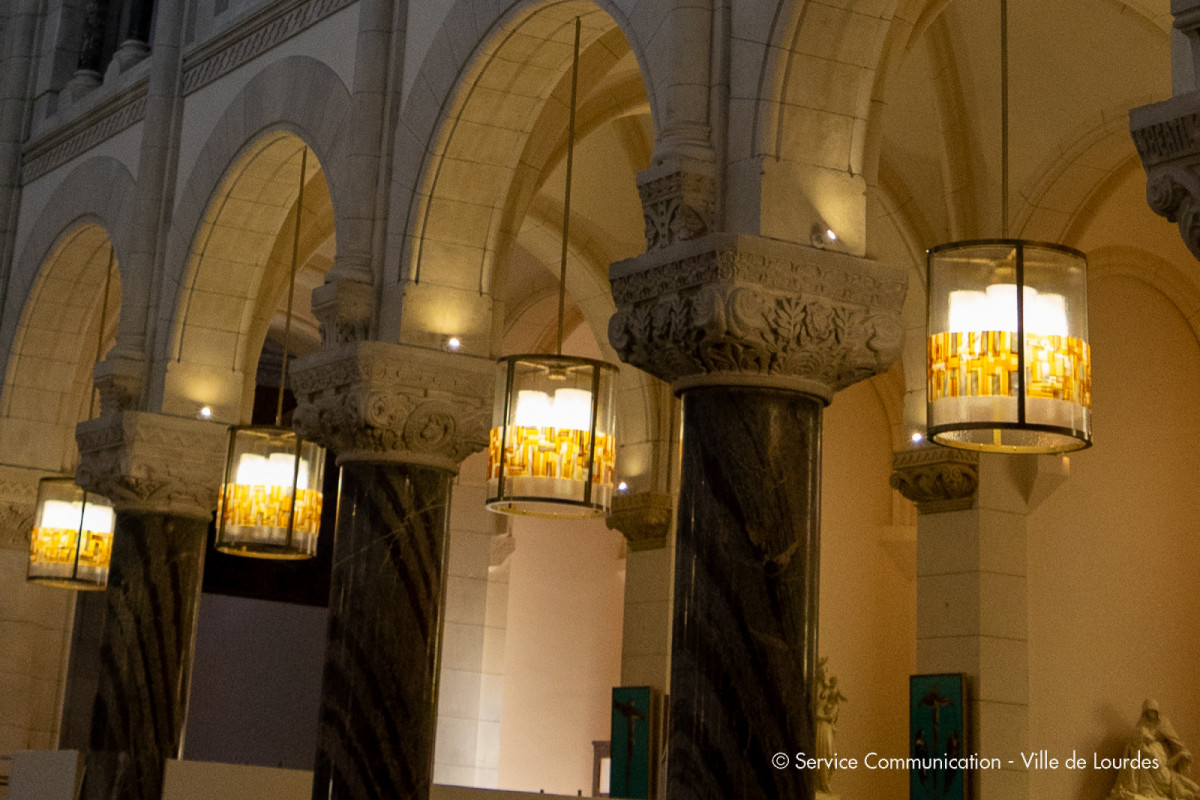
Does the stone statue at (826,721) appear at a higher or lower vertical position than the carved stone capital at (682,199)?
lower

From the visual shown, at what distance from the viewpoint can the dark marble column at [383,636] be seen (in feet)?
24.2

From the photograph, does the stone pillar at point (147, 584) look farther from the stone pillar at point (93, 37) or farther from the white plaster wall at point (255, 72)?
the stone pillar at point (93, 37)

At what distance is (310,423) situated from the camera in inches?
316

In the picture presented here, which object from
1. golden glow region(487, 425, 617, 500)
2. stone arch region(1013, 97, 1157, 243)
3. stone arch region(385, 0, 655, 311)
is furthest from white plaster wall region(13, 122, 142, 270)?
stone arch region(1013, 97, 1157, 243)

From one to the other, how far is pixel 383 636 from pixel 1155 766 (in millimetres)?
5261

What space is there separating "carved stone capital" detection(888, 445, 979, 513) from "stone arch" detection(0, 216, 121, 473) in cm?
578

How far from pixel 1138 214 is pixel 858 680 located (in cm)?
406

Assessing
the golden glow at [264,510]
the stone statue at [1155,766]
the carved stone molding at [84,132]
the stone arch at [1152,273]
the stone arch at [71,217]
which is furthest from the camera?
the carved stone molding at [84,132]

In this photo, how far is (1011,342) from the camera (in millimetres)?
5469

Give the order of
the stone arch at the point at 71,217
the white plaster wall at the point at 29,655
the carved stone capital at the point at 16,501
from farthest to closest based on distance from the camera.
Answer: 1. the white plaster wall at the point at 29,655
2. the carved stone capital at the point at 16,501
3. the stone arch at the point at 71,217

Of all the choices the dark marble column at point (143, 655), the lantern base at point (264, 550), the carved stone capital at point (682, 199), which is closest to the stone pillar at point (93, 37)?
the dark marble column at point (143, 655)

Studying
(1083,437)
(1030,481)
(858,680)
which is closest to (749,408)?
(1083,437)

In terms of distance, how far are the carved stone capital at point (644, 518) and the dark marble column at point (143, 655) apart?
10.8 ft

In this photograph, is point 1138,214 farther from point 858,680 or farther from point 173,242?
point 173,242
